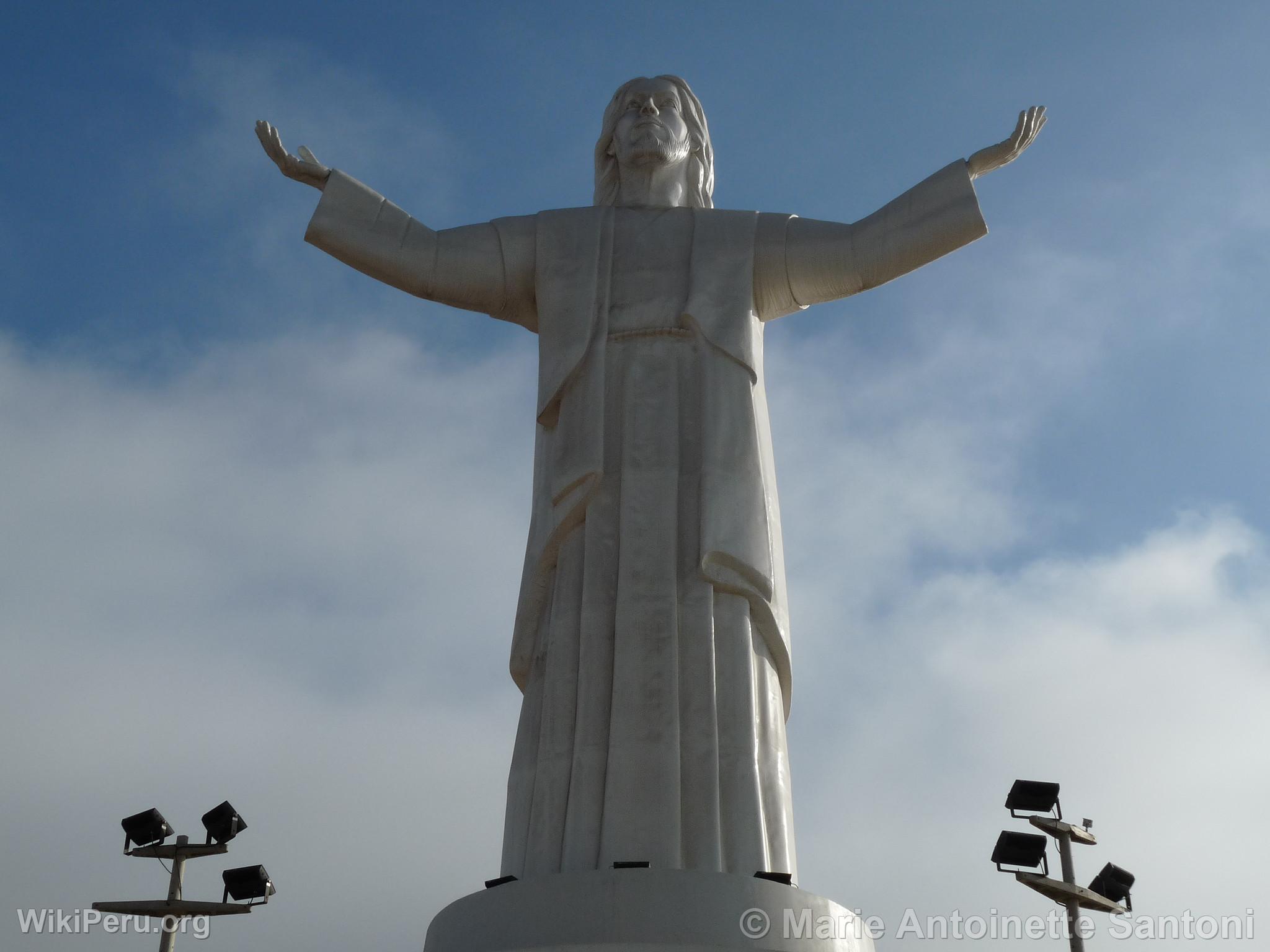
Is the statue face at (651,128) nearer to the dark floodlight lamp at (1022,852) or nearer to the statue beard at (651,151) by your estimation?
the statue beard at (651,151)

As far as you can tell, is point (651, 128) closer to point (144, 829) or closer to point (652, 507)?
point (652, 507)

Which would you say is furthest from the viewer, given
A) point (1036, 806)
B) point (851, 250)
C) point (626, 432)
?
point (1036, 806)

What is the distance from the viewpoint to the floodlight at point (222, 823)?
9.86 m

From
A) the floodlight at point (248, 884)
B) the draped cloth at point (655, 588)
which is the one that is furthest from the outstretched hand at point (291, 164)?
the floodlight at point (248, 884)

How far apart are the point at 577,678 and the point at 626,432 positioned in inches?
60.9

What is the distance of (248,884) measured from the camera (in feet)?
31.9

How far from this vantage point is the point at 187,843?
9.79 metres

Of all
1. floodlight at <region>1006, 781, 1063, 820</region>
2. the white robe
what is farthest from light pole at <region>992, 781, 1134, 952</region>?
the white robe

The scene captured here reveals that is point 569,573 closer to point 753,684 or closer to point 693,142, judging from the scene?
point 753,684

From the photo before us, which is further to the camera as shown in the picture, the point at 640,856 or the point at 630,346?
the point at 630,346

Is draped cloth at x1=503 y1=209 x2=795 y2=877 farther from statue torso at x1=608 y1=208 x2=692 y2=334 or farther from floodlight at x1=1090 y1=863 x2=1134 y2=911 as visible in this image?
floodlight at x1=1090 y1=863 x2=1134 y2=911

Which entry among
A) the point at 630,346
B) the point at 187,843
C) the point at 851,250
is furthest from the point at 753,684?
the point at 187,843

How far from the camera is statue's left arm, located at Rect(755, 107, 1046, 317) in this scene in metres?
9.55

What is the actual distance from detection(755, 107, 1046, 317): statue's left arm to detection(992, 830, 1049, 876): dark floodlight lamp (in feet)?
12.6
